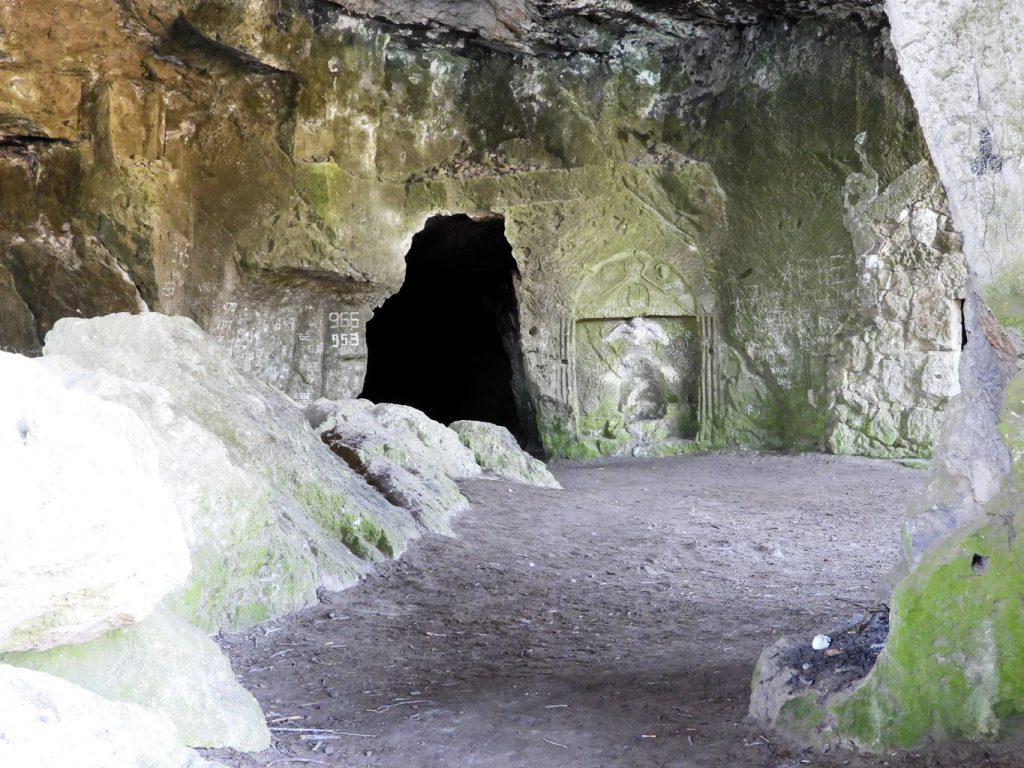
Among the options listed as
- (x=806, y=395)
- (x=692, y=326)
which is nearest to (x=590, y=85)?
(x=692, y=326)

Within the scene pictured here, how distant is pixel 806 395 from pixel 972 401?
24.7 ft

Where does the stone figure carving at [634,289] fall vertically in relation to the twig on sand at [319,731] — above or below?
above

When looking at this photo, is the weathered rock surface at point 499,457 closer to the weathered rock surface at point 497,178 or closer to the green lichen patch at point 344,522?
the weathered rock surface at point 497,178

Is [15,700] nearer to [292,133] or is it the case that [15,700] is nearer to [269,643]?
[269,643]

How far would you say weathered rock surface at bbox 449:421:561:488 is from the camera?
826cm

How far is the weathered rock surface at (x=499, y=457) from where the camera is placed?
325 inches

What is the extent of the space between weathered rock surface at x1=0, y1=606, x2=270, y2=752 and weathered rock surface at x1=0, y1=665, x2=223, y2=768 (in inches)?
10.7

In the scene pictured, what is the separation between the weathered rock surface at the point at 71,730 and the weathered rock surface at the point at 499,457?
5898 millimetres

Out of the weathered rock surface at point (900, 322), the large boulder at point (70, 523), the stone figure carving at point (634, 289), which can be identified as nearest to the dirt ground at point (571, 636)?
the large boulder at point (70, 523)

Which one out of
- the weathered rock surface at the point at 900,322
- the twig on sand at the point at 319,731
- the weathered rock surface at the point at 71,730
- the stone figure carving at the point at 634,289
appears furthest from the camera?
the stone figure carving at the point at 634,289

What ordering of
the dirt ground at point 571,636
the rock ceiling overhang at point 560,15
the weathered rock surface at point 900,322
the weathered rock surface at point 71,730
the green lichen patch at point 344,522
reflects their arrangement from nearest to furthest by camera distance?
the weathered rock surface at point 71,730
the dirt ground at point 571,636
the green lichen patch at point 344,522
the weathered rock surface at point 900,322
the rock ceiling overhang at point 560,15

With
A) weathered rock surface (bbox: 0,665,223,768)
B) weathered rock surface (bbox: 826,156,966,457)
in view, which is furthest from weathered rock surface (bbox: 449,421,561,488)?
weathered rock surface (bbox: 0,665,223,768)

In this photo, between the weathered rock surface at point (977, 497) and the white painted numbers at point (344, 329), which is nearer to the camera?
the weathered rock surface at point (977, 497)

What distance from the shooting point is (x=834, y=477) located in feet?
28.7
